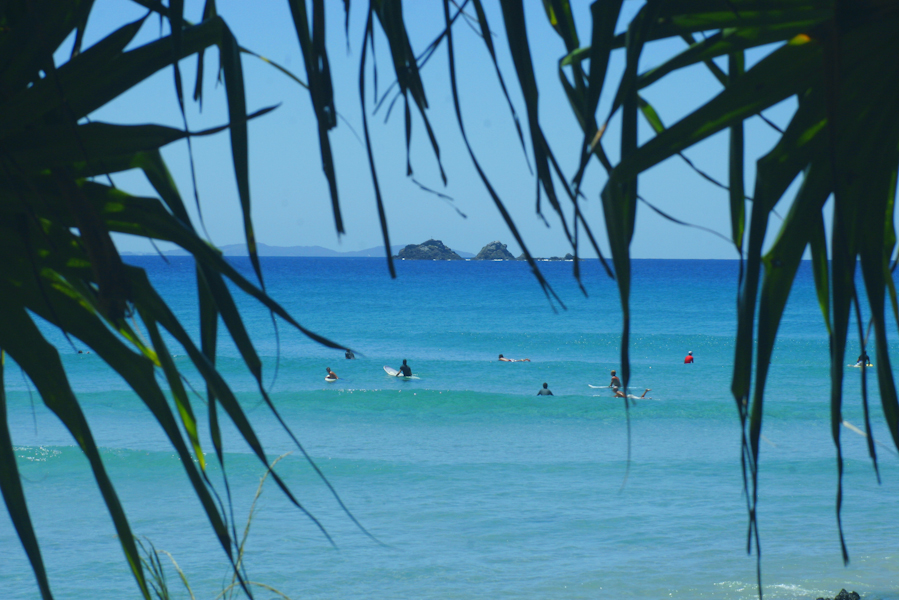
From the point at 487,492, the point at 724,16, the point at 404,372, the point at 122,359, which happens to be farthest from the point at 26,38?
the point at 404,372

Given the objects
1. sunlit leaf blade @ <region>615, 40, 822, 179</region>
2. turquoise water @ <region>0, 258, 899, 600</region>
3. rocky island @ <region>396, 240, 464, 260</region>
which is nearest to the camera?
sunlit leaf blade @ <region>615, 40, 822, 179</region>

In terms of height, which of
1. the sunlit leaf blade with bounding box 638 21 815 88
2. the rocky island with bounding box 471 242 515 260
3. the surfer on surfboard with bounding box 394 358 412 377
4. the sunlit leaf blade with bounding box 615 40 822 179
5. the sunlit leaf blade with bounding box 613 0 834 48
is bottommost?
the surfer on surfboard with bounding box 394 358 412 377

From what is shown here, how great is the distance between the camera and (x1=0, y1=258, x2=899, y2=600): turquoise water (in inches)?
320

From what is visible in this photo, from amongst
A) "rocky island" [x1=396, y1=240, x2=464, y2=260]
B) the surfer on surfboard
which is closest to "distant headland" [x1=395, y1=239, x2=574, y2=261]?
"rocky island" [x1=396, y1=240, x2=464, y2=260]

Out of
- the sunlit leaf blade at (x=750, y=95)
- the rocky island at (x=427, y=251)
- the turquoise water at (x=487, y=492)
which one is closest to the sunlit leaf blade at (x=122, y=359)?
the turquoise water at (x=487, y=492)

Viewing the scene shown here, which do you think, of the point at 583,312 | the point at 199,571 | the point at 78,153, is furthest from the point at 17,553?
the point at 583,312

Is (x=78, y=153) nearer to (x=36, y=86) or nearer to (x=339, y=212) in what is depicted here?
(x=36, y=86)

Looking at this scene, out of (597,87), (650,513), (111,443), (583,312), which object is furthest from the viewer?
(583,312)

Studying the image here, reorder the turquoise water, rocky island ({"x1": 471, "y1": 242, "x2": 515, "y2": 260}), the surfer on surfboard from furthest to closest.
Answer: rocky island ({"x1": 471, "y1": 242, "x2": 515, "y2": 260}) → the surfer on surfboard → the turquoise water

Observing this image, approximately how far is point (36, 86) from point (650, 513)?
10619 mm

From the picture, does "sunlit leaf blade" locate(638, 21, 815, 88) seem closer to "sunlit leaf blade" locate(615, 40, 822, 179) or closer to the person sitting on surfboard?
"sunlit leaf blade" locate(615, 40, 822, 179)

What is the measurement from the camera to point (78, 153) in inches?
27.6

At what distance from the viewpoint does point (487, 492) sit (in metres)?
11.8

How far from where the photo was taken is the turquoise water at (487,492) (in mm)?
8117
